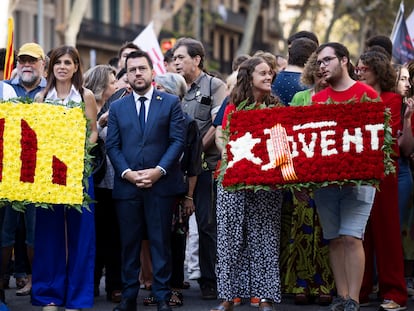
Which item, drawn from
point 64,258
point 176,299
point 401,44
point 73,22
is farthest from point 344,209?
point 73,22

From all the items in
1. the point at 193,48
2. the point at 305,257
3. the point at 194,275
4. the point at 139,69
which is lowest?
the point at 194,275

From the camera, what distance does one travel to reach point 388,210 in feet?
30.7

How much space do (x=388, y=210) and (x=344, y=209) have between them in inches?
27.5

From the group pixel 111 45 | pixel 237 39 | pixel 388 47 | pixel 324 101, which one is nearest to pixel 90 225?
pixel 324 101

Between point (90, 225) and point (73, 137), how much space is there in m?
0.78

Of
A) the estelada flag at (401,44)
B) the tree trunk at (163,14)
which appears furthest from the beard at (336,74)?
the tree trunk at (163,14)

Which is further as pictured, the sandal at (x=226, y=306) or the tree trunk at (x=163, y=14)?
the tree trunk at (x=163, y=14)

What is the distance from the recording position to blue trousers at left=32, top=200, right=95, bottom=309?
8.87 metres

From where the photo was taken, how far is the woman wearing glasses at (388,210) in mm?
9320

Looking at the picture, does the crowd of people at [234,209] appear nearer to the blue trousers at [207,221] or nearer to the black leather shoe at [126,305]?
the black leather shoe at [126,305]

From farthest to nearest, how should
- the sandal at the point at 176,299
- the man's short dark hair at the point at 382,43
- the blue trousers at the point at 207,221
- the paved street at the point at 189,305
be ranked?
the man's short dark hair at the point at 382,43, the blue trousers at the point at 207,221, the sandal at the point at 176,299, the paved street at the point at 189,305

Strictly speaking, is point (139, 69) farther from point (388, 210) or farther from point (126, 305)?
point (388, 210)

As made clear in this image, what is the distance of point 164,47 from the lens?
22.2 meters

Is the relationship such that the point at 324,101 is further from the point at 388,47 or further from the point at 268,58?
the point at 388,47
